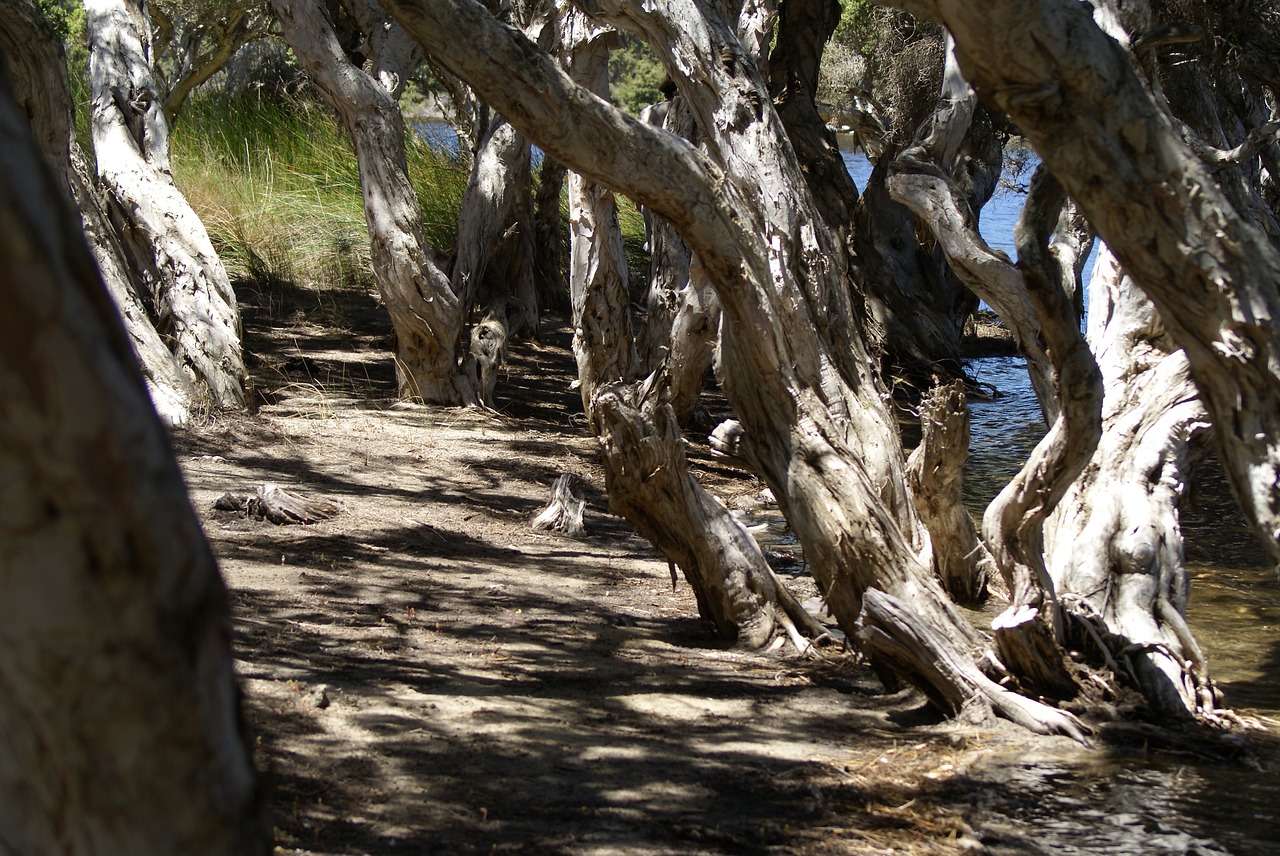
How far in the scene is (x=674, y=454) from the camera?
16.6 ft

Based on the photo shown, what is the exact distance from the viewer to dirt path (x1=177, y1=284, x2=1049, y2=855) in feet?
11.1

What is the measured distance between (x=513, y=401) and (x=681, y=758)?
6.86 metres

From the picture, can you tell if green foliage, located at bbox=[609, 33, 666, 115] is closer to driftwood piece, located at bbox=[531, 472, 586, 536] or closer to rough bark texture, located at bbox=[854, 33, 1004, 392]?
rough bark texture, located at bbox=[854, 33, 1004, 392]

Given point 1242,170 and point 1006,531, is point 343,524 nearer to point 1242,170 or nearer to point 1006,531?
point 1006,531

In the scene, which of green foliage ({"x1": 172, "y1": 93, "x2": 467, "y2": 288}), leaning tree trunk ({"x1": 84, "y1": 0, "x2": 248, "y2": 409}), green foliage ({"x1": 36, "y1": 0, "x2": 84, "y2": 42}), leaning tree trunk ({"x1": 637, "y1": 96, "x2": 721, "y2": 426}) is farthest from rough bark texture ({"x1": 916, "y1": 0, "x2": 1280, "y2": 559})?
green foliage ({"x1": 172, "y1": 93, "x2": 467, "y2": 288})

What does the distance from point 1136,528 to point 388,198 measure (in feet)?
19.2

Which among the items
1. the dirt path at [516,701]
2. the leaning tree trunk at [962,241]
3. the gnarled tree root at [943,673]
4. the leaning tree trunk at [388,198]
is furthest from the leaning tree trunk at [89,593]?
the leaning tree trunk at [388,198]

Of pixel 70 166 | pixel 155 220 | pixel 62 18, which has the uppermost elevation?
pixel 62 18

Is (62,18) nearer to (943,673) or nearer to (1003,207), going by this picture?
(943,673)

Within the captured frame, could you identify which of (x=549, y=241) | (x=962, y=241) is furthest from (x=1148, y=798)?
(x=549, y=241)

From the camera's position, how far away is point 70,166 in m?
8.25

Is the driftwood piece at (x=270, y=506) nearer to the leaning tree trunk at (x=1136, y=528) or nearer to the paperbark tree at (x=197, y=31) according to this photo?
the leaning tree trunk at (x=1136, y=528)

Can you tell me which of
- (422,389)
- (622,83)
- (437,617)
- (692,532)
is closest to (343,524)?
(437,617)

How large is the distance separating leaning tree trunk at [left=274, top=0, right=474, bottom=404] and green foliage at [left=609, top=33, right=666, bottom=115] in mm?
19242
